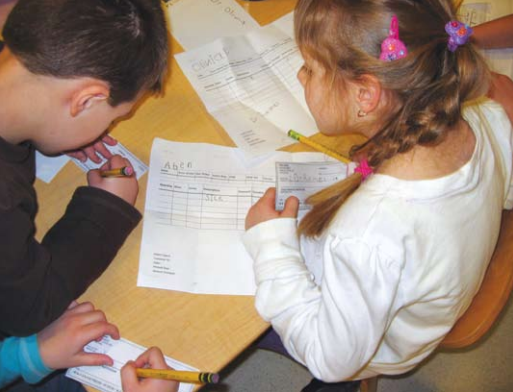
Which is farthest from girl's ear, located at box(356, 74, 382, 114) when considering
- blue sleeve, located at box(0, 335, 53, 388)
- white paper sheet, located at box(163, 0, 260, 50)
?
blue sleeve, located at box(0, 335, 53, 388)

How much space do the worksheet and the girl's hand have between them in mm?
20

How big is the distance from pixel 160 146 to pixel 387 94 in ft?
1.37

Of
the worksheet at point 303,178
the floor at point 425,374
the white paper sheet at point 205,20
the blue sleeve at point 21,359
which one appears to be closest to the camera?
the blue sleeve at point 21,359

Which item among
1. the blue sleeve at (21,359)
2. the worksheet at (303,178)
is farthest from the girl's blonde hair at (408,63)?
the blue sleeve at (21,359)

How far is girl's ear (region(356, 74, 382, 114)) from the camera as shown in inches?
28.5

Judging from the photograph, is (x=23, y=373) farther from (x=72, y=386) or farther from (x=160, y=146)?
(x=160, y=146)

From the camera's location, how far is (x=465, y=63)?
70 cm

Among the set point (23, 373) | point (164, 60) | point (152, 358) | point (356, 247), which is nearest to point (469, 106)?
point (356, 247)

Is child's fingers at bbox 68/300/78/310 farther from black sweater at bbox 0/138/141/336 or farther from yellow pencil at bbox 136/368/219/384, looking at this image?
yellow pencil at bbox 136/368/219/384

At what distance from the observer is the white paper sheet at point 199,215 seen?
797mm

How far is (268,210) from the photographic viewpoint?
0.84 m

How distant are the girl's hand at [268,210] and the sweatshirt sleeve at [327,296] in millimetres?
16

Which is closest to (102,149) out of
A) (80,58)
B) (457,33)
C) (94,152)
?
(94,152)

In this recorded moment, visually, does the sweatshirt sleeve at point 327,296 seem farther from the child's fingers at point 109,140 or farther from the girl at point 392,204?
the child's fingers at point 109,140
